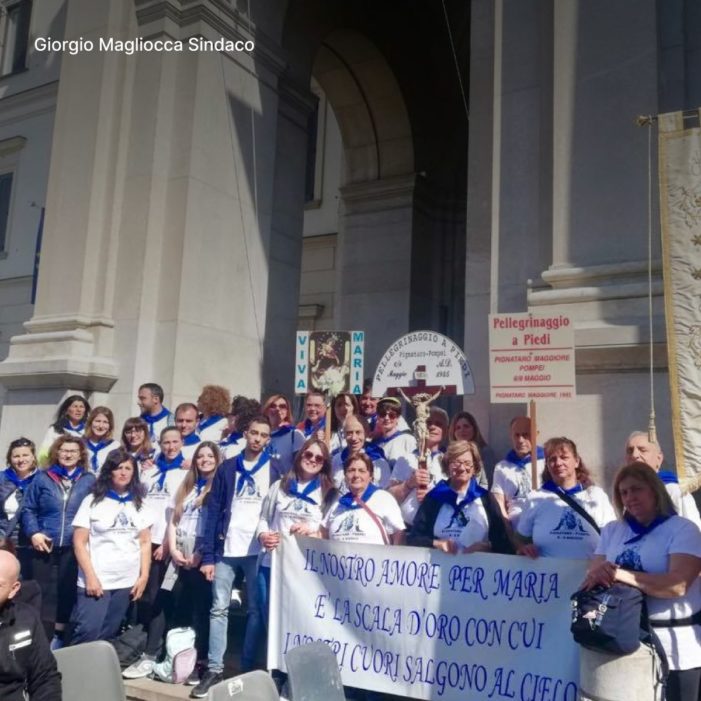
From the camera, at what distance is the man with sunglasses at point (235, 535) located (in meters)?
5.52

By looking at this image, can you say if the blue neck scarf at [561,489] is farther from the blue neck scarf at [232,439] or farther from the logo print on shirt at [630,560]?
the blue neck scarf at [232,439]

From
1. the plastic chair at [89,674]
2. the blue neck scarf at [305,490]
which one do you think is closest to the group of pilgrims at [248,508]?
the blue neck scarf at [305,490]

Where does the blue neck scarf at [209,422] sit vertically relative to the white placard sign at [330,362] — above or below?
below

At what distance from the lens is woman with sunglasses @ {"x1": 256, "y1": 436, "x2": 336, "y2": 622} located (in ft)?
17.6

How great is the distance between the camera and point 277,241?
37.8 feet

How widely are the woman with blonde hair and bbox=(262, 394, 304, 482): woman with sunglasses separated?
1.90 feet

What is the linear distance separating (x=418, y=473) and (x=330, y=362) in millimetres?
2032

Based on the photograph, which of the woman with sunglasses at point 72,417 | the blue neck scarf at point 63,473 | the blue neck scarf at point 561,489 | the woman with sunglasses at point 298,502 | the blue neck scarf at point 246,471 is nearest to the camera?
the blue neck scarf at point 561,489

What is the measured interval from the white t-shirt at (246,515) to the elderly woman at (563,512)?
6.23ft

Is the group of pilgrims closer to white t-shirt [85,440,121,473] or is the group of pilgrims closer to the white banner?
white t-shirt [85,440,121,473]

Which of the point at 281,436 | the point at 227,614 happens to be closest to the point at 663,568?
the point at 227,614

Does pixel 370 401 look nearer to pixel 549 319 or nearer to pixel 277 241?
pixel 549 319

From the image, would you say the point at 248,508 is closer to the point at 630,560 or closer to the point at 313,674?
the point at 313,674

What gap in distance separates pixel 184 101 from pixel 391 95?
6.09 metres
